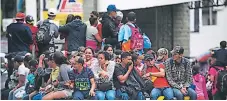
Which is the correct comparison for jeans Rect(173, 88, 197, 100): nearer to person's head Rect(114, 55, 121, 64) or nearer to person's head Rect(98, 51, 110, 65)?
person's head Rect(114, 55, 121, 64)

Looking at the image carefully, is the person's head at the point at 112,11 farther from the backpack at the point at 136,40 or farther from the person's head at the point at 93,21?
the backpack at the point at 136,40

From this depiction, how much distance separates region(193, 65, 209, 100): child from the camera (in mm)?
12839

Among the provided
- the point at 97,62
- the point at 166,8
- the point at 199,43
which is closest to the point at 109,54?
the point at 97,62

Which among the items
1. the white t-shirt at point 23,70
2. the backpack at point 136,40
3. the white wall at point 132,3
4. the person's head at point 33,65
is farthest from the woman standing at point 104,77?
the white wall at point 132,3

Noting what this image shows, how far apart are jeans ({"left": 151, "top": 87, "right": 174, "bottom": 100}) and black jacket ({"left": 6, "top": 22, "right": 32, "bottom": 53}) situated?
288 centimetres

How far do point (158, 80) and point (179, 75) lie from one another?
0.38 m

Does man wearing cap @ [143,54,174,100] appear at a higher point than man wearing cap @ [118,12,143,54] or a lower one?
lower

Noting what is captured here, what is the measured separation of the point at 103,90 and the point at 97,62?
0.60 metres

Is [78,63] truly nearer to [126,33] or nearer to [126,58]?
[126,58]

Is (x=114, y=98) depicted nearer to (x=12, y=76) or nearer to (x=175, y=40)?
(x=12, y=76)

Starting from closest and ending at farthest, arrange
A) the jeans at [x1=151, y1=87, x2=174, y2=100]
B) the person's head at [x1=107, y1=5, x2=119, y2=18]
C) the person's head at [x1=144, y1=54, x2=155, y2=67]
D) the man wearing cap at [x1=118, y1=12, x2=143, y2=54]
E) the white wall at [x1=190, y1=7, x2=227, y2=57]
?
1. the jeans at [x1=151, y1=87, x2=174, y2=100]
2. the person's head at [x1=144, y1=54, x2=155, y2=67]
3. the man wearing cap at [x1=118, y1=12, x2=143, y2=54]
4. the person's head at [x1=107, y1=5, x2=119, y2=18]
5. the white wall at [x1=190, y1=7, x2=227, y2=57]

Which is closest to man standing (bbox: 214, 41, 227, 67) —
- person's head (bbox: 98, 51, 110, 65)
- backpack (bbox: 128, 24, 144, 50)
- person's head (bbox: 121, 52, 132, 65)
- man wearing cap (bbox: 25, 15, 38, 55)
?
backpack (bbox: 128, 24, 144, 50)

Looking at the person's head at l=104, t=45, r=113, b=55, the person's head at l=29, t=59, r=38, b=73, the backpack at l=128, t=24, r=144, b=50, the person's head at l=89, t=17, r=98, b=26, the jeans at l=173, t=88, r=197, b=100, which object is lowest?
the jeans at l=173, t=88, r=197, b=100

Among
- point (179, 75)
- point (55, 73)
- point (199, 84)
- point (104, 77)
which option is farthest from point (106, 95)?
point (199, 84)
